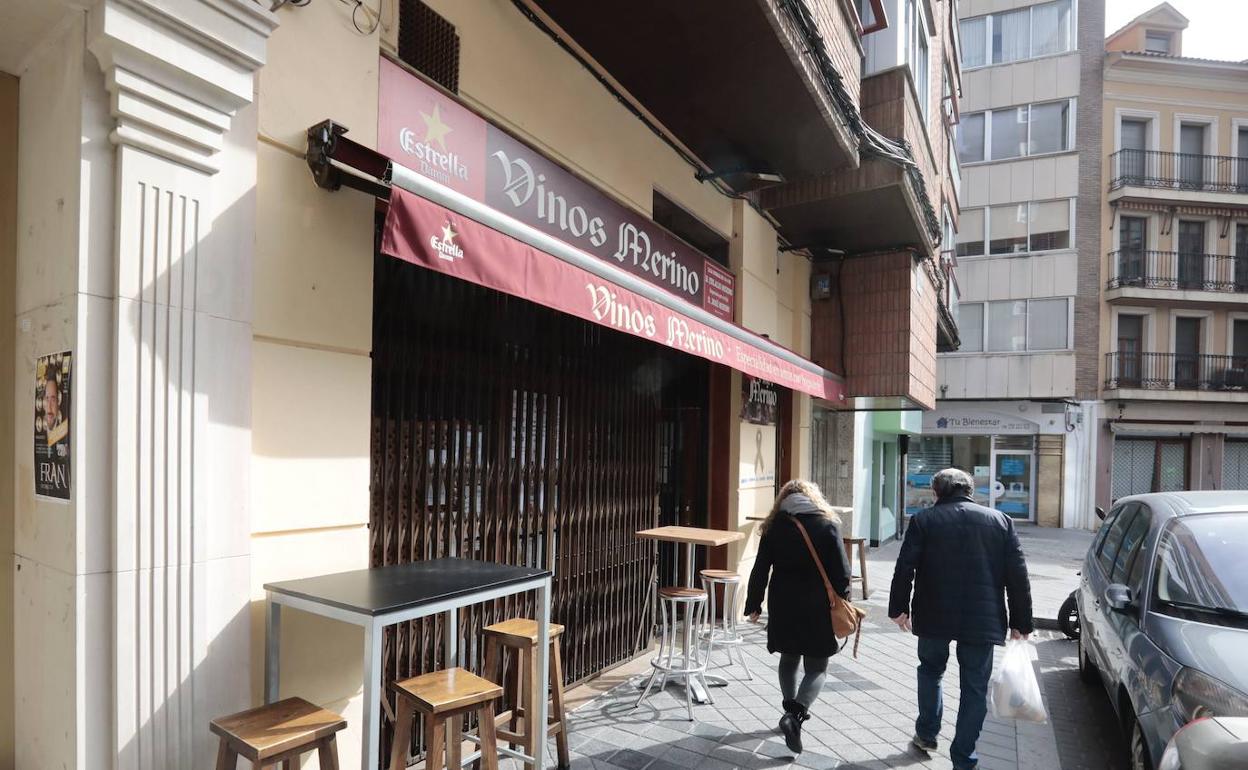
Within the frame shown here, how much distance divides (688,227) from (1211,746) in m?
5.48

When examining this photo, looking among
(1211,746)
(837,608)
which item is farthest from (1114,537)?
(1211,746)

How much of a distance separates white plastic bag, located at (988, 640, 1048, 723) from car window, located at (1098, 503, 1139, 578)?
144 centimetres

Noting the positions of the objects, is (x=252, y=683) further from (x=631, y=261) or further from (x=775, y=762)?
(x=631, y=261)

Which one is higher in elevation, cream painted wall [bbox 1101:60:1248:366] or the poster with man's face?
cream painted wall [bbox 1101:60:1248:366]

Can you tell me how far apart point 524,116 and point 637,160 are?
1508mm

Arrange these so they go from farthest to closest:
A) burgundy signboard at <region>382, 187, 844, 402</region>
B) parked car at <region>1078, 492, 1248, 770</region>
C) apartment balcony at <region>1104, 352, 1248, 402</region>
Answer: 1. apartment balcony at <region>1104, 352, 1248, 402</region>
2. parked car at <region>1078, 492, 1248, 770</region>
3. burgundy signboard at <region>382, 187, 844, 402</region>

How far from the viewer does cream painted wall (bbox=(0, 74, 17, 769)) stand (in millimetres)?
2662

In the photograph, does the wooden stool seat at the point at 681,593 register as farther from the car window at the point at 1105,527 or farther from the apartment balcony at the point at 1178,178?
the apartment balcony at the point at 1178,178

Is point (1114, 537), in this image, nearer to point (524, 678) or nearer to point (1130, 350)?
point (524, 678)

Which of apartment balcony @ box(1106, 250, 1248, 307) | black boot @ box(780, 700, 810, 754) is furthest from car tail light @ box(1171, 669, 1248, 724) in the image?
apartment balcony @ box(1106, 250, 1248, 307)

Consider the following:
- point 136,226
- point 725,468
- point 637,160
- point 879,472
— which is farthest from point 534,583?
point 879,472

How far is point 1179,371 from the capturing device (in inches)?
855

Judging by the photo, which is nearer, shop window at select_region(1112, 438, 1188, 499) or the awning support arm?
the awning support arm

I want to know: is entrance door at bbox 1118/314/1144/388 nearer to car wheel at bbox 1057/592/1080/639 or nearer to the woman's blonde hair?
car wheel at bbox 1057/592/1080/639
